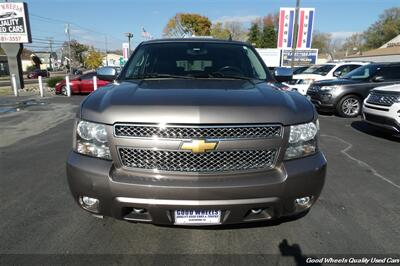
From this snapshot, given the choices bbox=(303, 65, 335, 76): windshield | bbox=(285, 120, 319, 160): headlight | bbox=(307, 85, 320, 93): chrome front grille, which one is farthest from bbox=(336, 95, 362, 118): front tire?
bbox=(285, 120, 319, 160): headlight

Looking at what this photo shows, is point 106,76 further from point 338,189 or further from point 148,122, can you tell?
point 338,189

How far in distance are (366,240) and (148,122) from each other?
7.57 feet

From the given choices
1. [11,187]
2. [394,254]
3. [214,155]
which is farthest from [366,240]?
[11,187]

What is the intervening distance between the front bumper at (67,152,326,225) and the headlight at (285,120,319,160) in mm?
72

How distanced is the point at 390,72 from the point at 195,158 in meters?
10.00

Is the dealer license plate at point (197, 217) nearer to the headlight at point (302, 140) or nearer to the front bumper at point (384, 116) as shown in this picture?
the headlight at point (302, 140)

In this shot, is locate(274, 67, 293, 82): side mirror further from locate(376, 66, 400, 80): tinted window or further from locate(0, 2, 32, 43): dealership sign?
locate(0, 2, 32, 43): dealership sign

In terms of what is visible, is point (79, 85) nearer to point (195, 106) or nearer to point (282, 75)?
point (282, 75)

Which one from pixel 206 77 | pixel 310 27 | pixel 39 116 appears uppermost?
pixel 310 27

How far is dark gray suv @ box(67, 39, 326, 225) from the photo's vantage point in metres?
2.37

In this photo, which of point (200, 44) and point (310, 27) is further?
point (310, 27)

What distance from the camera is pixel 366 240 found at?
3.01 metres

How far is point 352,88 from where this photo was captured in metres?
10.2

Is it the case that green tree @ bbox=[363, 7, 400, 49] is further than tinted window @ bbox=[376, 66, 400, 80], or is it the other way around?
green tree @ bbox=[363, 7, 400, 49]
